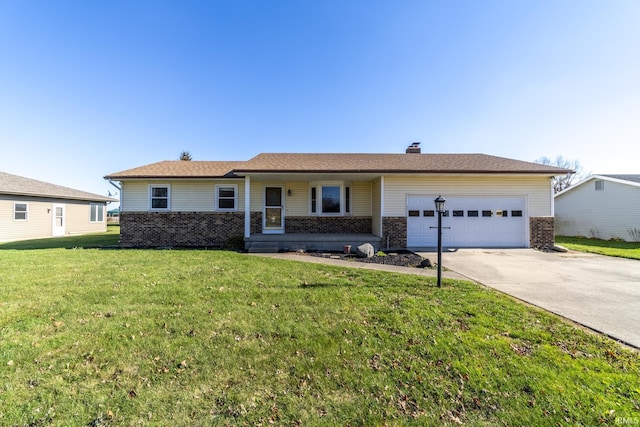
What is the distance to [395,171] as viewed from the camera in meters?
10.4

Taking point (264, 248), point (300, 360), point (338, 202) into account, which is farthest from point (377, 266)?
point (338, 202)

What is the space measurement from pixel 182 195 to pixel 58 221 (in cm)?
1333

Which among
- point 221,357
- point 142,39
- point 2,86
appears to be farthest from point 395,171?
point 2,86

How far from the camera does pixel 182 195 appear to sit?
12.1 metres

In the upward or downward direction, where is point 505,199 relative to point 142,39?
downward

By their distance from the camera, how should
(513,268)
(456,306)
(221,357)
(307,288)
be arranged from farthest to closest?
(513,268)
(307,288)
(456,306)
(221,357)

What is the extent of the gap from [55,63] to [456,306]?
16813 millimetres

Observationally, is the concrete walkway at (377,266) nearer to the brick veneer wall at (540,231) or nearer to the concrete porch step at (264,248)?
the concrete porch step at (264,248)

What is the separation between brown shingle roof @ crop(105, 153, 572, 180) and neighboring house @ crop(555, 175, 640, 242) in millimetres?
8955

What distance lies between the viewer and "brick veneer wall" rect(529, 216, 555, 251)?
Result: 10891mm

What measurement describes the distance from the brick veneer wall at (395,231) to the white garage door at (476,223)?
40cm

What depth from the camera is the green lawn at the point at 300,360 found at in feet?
6.86

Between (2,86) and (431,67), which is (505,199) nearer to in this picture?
(431,67)

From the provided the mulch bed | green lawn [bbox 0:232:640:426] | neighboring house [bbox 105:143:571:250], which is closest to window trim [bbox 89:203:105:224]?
neighboring house [bbox 105:143:571:250]
